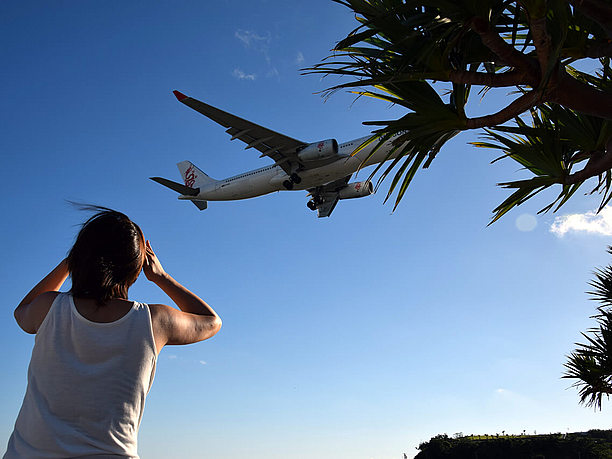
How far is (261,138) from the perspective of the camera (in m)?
26.0

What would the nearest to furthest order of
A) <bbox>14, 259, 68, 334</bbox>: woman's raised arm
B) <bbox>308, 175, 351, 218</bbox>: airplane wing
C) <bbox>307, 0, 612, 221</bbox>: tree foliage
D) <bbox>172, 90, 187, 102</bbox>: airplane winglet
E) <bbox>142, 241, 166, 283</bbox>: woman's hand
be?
<bbox>14, 259, 68, 334</bbox>: woman's raised arm, <bbox>142, 241, 166, 283</bbox>: woman's hand, <bbox>307, 0, 612, 221</bbox>: tree foliage, <bbox>172, 90, 187, 102</bbox>: airplane winglet, <bbox>308, 175, 351, 218</bbox>: airplane wing

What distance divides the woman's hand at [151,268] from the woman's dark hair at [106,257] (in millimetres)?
89

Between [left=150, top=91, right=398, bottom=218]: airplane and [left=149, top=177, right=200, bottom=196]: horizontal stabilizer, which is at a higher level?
[left=149, top=177, right=200, bottom=196]: horizontal stabilizer

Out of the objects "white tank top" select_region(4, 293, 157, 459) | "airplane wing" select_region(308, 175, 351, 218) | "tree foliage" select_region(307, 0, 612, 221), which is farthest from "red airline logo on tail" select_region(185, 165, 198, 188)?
"white tank top" select_region(4, 293, 157, 459)

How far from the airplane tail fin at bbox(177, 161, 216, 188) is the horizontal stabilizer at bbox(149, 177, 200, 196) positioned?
11.5ft

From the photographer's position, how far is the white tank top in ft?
4.47

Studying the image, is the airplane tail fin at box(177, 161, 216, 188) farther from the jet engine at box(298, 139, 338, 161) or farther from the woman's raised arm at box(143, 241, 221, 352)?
Result: the woman's raised arm at box(143, 241, 221, 352)

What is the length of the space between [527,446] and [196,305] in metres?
66.7

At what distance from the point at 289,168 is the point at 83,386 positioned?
2591 cm

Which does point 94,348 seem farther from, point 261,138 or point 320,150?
point 261,138

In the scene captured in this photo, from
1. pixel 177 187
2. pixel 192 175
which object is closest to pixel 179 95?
pixel 177 187

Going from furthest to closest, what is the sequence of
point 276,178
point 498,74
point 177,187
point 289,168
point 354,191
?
point 177,187
point 354,191
point 276,178
point 289,168
point 498,74

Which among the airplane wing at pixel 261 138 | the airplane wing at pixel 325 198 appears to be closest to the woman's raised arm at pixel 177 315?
the airplane wing at pixel 261 138

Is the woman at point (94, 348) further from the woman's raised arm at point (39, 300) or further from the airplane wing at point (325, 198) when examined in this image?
the airplane wing at point (325, 198)
